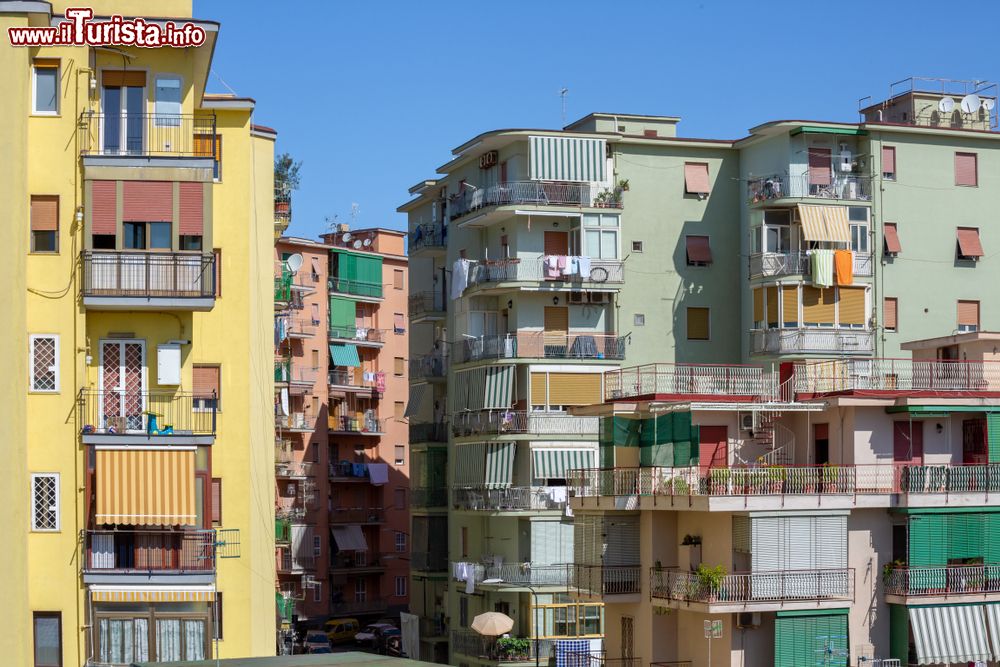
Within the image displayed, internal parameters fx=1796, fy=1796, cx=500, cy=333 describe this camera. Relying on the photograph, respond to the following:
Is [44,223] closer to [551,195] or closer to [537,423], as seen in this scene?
[537,423]

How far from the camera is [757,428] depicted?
55.2 meters

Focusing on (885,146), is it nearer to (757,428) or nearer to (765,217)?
(765,217)

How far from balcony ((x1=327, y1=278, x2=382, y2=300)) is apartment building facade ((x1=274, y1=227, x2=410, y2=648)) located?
0.06 meters

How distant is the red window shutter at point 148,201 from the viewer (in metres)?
43.7

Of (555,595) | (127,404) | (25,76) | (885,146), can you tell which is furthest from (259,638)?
(885,146)

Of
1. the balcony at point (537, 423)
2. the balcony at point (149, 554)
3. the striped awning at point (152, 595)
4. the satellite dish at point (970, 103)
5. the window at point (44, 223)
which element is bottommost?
the striped awning at point (152, 595)

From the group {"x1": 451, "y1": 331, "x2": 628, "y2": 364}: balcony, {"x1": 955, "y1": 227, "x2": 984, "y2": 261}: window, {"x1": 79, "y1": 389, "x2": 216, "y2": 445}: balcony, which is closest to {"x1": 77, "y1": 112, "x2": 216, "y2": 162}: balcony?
{"x1": 79, "y1": 389, "x2": 216, "y2": 445}: balcony

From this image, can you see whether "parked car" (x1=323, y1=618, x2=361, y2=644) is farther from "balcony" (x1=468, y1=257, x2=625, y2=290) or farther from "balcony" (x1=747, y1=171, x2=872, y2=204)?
"balcony" (x1=747, y1=171, x2=872, y2=204)

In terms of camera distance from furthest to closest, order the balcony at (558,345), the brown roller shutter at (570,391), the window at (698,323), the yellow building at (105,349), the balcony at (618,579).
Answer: the window at (698,323) → the balcony at (558,345) → the brown roller shutter at (570,391) → the balcony at (618,579) → the yellow building at (105,349)

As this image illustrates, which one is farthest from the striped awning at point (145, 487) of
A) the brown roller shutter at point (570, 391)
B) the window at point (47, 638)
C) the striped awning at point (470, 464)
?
the striped awning at point (470, 464)

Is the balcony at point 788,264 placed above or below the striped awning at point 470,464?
above

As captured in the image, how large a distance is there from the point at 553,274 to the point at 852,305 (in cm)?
1175

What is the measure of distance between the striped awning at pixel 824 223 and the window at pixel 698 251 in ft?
14.7

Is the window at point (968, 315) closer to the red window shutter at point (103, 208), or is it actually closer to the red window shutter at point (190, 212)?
the red window shutter at point (190, 212)
